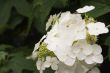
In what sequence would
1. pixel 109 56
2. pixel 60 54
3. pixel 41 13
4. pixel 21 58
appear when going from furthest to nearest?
pixel 21 58
pixel 41 13
pixel 109 56
pixel 60 54

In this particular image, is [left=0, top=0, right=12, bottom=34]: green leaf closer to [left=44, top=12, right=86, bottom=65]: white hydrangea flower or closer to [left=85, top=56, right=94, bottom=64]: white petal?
[left=44, top=12, right=86, bottom=65]: white hydrangea flower

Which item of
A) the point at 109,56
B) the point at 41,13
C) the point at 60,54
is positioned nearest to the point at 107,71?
the point at 109,56

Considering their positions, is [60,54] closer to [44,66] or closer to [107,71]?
[44,66]

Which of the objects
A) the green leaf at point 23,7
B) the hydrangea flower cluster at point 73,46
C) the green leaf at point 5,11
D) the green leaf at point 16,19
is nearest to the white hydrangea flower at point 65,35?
the hydrangea flower cluster at point 73,46

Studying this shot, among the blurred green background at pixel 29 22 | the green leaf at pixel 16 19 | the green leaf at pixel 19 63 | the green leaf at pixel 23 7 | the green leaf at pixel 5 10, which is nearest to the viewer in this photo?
the blurred green background at pixel 29 22

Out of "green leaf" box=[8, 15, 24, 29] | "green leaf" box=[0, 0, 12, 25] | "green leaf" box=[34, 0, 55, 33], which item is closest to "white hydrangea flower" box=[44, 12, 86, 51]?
"green leaf" box=[34, 0, 55, 33]

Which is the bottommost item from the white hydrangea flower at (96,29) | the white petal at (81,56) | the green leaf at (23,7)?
the white petal at (81,56)

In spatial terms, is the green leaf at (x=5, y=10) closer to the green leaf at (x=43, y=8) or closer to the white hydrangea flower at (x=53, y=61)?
the green leaf at (x=43, y=8)

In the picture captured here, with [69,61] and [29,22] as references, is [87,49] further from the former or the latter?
[29,22]
